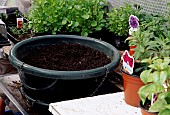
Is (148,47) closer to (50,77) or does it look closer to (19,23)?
(50,77)

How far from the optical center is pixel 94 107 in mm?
1358

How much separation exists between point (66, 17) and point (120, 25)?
0.34 metres

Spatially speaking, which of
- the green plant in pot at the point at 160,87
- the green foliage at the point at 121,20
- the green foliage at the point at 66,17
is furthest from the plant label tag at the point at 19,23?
the green plant in pot at the point at 160,87

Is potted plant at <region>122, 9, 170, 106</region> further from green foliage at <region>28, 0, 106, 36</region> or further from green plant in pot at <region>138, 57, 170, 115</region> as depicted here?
green foliage at <region>28, 0, 106, 36</region>

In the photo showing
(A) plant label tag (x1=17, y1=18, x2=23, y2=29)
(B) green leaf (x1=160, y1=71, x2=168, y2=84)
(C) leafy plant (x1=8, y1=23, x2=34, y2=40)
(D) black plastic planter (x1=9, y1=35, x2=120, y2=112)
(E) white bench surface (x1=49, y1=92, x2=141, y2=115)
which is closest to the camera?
(B) green leaf (x1=160, y1=71, x2=168, y2=84)

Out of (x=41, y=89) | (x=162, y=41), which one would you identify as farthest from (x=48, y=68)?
(x=162, y=41)

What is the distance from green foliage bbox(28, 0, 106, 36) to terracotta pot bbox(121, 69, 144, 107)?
0.82 m

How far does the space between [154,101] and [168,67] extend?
149 mm

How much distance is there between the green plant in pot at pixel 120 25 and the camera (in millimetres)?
2150

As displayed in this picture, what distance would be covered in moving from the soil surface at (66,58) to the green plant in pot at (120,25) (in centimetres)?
45

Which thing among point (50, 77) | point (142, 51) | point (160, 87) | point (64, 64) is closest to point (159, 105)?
point (160, 87)

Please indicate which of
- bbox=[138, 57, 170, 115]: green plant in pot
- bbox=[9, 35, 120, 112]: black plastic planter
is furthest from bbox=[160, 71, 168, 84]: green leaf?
bbox=[9, 35, 120, 112]: black plastic planter

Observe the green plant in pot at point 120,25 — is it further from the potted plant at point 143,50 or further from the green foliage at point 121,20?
the potted plant at point 143,50

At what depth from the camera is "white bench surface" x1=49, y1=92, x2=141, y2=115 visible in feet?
4.33
